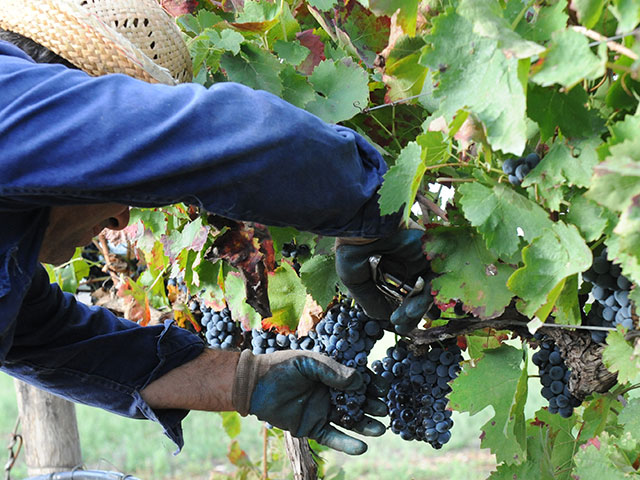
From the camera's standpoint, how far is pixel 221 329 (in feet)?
6.16

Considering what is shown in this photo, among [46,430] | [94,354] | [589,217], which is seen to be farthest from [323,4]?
[46,430]

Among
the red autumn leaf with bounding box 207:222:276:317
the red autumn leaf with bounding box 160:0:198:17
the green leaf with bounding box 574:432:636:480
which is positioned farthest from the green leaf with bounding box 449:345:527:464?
the red autumn leaf with bounding box 160:0:198:17

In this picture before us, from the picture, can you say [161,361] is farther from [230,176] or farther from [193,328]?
[230,176]

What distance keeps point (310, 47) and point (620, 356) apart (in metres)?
0.88

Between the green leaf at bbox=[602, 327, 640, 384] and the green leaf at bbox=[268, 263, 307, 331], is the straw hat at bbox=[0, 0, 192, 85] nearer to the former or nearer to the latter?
the green leaf at bbox=[268, 263, 307, 331]

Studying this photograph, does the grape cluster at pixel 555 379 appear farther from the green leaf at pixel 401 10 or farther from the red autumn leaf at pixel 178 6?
the red autumn leaf at pixel 178 6

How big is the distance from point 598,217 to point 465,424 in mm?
6617

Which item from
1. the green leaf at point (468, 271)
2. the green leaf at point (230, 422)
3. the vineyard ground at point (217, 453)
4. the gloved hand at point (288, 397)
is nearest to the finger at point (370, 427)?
the gloved hand at point (288, 397)

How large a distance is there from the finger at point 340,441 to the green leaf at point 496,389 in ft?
1.02

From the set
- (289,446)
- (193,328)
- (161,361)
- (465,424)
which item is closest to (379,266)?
(161,361)

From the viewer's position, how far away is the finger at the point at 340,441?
62.5 inches

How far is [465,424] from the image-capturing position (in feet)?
23.8

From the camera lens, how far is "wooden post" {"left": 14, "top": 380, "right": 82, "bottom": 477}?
8.86 ft

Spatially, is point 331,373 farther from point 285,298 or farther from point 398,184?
point 398,184
